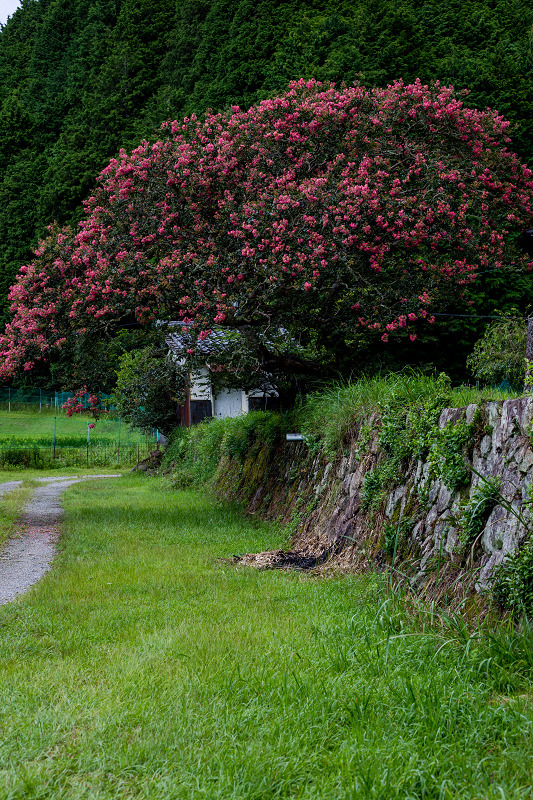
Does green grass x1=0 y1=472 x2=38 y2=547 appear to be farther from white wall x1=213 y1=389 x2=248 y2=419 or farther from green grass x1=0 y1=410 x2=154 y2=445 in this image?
white wall x1=213 y1=389 x2=248 y2=419

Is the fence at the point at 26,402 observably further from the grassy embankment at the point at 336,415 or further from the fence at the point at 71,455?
the grassy embankment at the point at 336,415

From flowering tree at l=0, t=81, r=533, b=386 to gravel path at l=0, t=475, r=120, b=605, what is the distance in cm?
281

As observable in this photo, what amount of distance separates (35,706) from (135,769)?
3.05 ft

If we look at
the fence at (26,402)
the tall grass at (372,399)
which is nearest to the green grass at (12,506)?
the tall grass at (372,399)

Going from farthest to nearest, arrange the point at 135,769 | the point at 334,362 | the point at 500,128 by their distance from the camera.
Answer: the point at 334,362 < the point at 500,128 < the point at 135,769

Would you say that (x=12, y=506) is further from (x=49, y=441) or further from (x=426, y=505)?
(x=49, y=441)

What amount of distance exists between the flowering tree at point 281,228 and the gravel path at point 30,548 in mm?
2809

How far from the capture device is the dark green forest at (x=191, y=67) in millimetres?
30109

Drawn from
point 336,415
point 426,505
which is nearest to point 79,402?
point 336,415

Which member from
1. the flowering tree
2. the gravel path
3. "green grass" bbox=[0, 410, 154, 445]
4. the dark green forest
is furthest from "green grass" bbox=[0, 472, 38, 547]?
"green grass" bbox=[0, 410, 154, 445]

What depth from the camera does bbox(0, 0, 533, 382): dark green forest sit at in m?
30.1

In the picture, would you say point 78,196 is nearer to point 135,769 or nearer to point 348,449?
point 348,449

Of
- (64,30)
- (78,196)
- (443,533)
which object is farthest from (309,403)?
(64,30)

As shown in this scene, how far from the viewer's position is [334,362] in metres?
14.7
